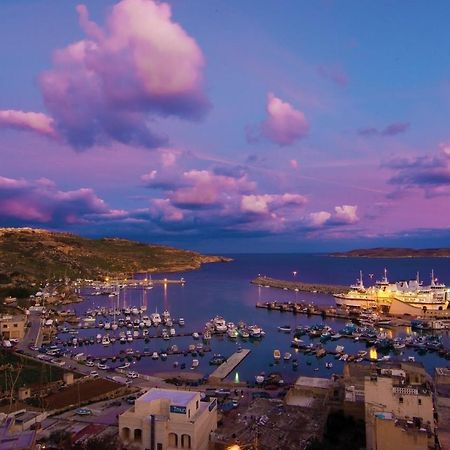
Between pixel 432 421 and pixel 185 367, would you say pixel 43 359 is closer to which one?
pixel 185 367

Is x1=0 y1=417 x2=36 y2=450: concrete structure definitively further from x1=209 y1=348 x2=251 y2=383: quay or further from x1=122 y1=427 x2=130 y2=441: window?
x1=209 y1=348 x2=251 y2=383: quay

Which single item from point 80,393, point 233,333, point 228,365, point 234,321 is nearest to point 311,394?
point 80,393

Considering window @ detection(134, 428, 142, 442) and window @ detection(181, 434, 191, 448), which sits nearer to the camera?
window @ detection(181, 434, 191, 448)

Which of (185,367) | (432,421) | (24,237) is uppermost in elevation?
(24,237)

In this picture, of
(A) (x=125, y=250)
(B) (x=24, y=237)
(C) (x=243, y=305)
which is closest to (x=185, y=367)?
(C) (x=243, y=305)

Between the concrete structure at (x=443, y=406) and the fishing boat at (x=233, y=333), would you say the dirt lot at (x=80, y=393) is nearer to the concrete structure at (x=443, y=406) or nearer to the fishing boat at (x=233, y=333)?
the concrete structure at (x=443, y=406)

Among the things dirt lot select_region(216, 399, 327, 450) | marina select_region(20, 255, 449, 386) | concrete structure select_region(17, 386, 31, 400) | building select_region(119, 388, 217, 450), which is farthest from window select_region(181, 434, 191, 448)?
marina select_region(20, 255, 449, 386)

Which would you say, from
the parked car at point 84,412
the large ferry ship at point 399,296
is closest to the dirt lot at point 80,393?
the parked car at point 84,412
